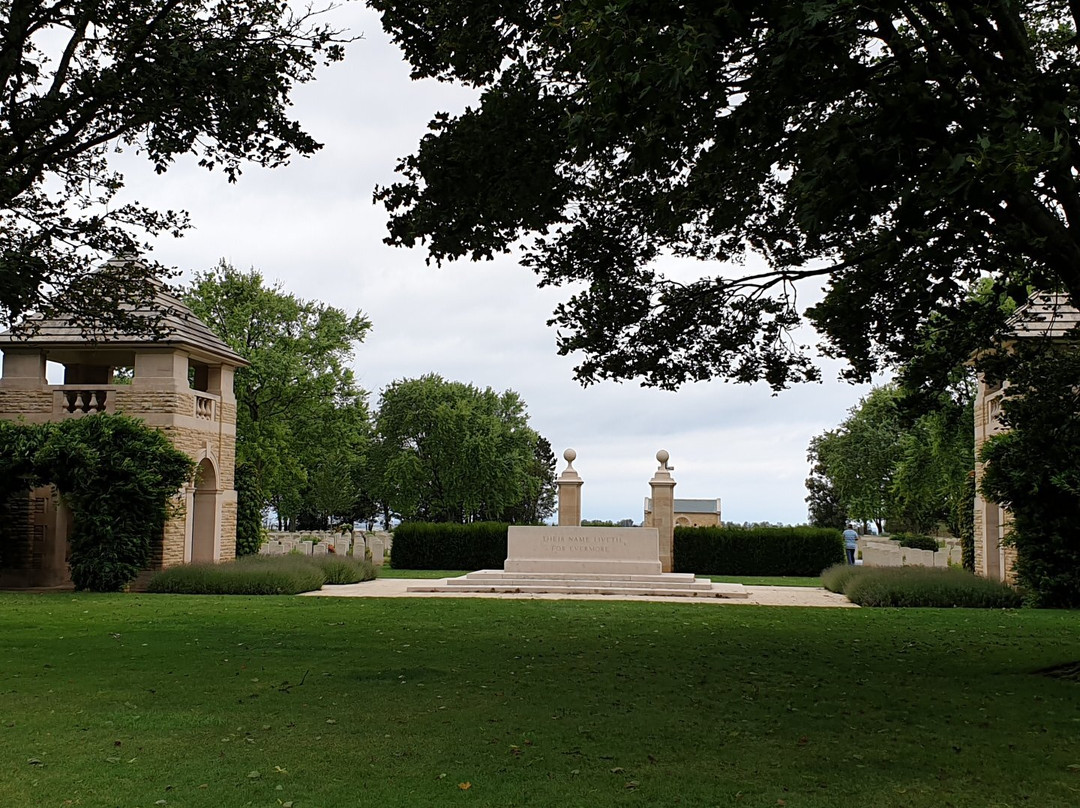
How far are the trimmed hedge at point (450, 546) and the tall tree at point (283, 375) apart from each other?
757cm

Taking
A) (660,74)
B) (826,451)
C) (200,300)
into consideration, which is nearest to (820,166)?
(660,74)

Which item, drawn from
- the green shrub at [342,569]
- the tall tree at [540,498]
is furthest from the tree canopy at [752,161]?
the tall tree at [540,498]

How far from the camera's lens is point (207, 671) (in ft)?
34.0

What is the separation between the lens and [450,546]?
3547 centimetres

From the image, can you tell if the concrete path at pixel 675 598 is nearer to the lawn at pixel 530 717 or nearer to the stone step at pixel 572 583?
the stone step at pixel 572 583

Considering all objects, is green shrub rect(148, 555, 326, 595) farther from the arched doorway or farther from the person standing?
the person standing

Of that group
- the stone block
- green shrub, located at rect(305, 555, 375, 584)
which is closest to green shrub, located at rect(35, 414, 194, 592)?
green shrub, located at rect(305, 555, 375, 584)

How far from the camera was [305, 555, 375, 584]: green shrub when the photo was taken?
26.6 m

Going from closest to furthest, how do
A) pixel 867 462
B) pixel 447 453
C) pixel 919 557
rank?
pixel 919 557 → pixel 867 462 → pixel 447 453

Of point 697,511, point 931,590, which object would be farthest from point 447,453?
point 931,590

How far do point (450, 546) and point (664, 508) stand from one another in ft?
28.2

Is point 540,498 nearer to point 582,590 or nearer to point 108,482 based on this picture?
point 582,590

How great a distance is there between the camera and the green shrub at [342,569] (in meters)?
26.6

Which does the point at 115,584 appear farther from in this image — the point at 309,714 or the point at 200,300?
the point at 200,300
